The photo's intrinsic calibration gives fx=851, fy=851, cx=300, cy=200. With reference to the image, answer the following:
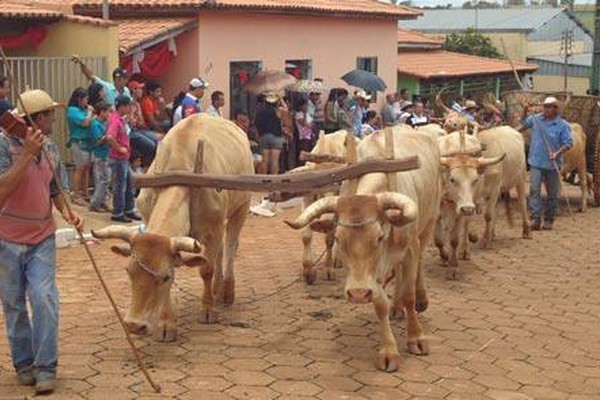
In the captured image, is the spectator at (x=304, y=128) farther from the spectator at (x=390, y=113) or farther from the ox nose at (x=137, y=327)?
the ox nose at (x=137, y=327)

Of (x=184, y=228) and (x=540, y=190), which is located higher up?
(x=184, y=228)

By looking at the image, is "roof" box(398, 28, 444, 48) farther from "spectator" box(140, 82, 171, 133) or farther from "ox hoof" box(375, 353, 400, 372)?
"ox hoof" box(375, 353, 400, 372)

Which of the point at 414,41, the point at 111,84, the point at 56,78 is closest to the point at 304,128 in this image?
the point at 111,84

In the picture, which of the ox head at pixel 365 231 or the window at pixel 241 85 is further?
the window at pixel 241 85

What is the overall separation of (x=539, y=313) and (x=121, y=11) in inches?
427

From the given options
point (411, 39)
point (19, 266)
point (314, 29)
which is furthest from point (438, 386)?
point (411, 39)

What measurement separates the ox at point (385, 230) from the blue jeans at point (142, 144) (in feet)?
18.0

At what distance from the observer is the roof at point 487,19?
44062 millimetres

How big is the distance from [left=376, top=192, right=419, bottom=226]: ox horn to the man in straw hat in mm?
2183

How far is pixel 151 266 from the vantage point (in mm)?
5738

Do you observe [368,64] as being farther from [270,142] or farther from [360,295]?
[360,295]

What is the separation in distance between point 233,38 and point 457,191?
7930 mm

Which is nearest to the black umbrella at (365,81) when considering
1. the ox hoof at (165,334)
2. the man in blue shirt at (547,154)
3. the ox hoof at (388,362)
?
the man in blue shirt at (547,154)

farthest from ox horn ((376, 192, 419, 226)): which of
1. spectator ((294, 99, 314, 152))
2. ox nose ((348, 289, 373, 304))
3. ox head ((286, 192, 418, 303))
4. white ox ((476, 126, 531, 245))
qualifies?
spectator ((294, 99, 314, 152))
